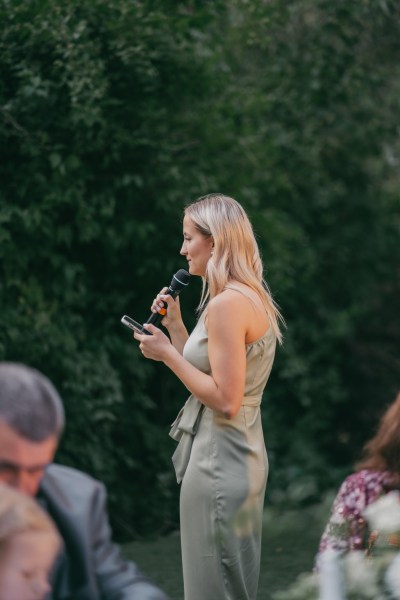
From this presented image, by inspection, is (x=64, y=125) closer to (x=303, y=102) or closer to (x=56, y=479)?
(x=303, y=102)

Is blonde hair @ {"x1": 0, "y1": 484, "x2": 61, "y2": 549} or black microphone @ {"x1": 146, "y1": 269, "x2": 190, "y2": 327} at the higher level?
blonde hair @ {"x1": 0, "y1": 484, "x2": 61, "y2": 549}

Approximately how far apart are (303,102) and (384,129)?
40.7 inches

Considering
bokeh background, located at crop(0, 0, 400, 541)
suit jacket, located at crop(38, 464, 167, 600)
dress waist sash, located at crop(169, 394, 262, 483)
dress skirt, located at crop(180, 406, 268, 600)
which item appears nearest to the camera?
suit jacket, located at crop(38, 464, 167, 600)

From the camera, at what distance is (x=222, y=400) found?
401 centimetres

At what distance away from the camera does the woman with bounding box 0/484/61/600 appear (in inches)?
75.5

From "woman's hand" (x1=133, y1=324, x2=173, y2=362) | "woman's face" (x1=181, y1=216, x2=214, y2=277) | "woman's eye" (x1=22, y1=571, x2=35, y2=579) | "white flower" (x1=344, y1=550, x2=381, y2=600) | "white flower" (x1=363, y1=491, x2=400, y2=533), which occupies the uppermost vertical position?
"woman's eye" (x1=22, y1=571, x2=35, y2=579)

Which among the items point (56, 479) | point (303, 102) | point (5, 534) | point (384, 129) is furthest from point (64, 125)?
point (5, 534)

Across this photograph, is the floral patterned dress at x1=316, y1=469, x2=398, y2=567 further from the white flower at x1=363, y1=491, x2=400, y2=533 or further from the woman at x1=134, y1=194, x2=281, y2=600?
the woman at x1=134, y1=194, x2=281, y2=600

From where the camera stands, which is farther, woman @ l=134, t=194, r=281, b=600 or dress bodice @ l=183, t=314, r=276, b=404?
dress bodice @ l=183, t=314, r=276, b=404

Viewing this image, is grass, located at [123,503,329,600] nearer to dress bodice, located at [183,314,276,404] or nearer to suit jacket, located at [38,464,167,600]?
dress bodice, located at [183,314,276,404]

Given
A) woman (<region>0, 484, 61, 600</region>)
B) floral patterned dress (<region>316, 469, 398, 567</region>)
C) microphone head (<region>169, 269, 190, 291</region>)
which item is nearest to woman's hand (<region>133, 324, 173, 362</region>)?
microphone head (<region>169, 269, 190, 291</region>)

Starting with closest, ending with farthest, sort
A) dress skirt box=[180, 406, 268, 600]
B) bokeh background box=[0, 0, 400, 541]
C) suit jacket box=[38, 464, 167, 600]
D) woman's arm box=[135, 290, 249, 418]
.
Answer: suit jacket box=[38, 464, 167, 600], woman's arm box=[135, 290, 249, 418], dress skirt box=[180, 406, 268, 600], bokeh background box=[0, 0, 400, 541]

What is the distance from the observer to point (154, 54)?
7629 millimetres

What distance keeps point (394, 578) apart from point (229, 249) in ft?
6.88
